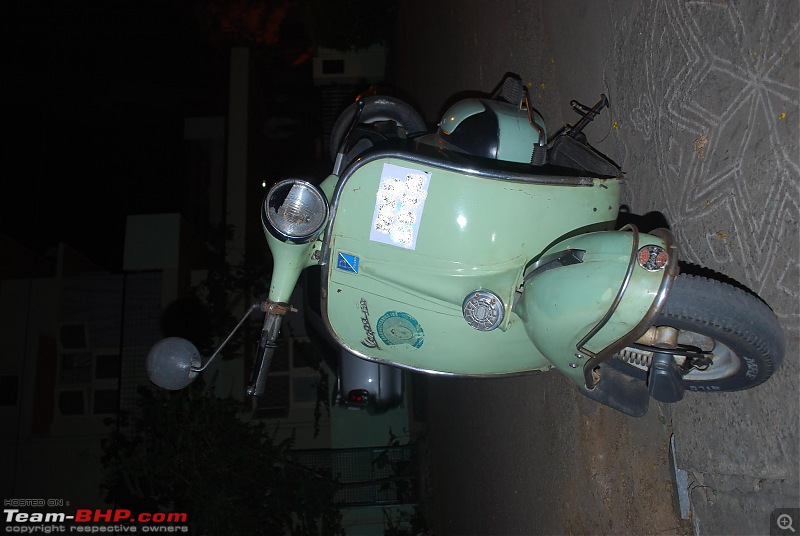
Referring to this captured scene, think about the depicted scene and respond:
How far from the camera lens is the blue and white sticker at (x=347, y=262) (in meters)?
1.96

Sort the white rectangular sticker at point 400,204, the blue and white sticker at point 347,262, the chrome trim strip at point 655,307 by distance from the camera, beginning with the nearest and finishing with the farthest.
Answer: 1. the chrome trim strip at point 655,307
2. the white rectangular sticker at point 400,204
3. the blue and white sticker at point 347,262

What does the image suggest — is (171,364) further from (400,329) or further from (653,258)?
(653,258)

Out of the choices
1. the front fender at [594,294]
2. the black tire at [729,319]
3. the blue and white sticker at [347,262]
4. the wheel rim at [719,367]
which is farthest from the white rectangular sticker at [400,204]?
the wheel rim at [719,367]

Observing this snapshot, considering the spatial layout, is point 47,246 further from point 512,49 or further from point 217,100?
point 512,49

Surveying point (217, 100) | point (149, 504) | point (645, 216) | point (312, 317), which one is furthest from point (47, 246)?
point (645, 216)

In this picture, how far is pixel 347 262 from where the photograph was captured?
1.96 meters

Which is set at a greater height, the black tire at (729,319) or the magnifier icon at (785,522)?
the black tire at (729,319)

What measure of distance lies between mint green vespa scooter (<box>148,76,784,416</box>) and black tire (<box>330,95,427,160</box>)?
0.60 m

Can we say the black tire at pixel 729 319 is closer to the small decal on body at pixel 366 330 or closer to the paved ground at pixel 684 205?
the paved ground at pixel 684 205

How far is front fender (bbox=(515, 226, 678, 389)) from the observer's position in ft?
5.04

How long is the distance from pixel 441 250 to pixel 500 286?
219 millimetres

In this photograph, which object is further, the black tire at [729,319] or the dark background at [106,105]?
the dark background at [106,105]

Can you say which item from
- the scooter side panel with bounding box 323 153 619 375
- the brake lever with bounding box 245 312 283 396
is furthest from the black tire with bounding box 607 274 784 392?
the brake lever with bounding box 245 312 283 396

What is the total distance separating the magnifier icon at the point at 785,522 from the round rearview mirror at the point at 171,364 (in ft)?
6.02
